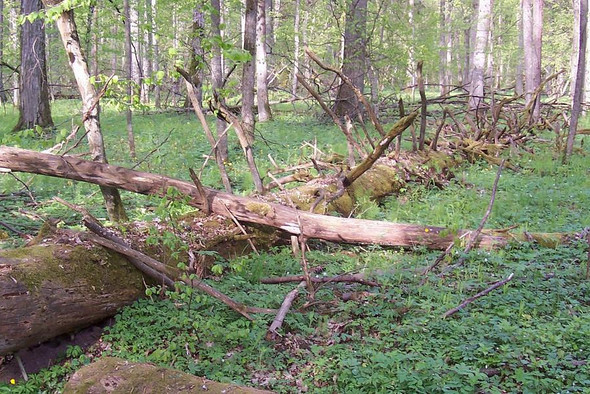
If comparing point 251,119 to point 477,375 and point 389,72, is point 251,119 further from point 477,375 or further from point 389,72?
point 477,375

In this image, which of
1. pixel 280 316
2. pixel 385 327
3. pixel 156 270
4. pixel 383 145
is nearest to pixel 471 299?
pixel 385 327

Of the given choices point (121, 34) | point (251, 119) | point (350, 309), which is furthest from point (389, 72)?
point (350, 309)

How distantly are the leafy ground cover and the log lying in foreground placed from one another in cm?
72

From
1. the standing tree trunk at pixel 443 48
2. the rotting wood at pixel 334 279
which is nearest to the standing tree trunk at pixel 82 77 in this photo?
the rotting wood at pixel 334 279

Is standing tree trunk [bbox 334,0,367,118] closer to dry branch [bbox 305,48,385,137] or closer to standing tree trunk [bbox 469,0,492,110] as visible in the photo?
standing tree trunk [bbox 469,0,492,110]

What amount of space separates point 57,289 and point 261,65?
12929mm

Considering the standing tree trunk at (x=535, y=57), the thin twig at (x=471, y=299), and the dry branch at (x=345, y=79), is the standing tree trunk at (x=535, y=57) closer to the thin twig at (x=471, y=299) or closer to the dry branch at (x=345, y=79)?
the dry branch at (x=345, y=79)

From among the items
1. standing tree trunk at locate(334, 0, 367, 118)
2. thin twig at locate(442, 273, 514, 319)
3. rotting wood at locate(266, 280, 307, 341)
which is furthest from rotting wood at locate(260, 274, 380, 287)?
standing tree trunk at locate(334, 0, 367, 118)

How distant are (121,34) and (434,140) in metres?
7.53

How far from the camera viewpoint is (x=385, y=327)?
13.8 feet

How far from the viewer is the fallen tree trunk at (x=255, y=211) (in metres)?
5.59

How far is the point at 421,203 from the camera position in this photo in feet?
26.5

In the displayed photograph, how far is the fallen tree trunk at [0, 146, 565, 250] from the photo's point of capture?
5590mm

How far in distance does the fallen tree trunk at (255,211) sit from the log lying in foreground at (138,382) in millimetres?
2966
